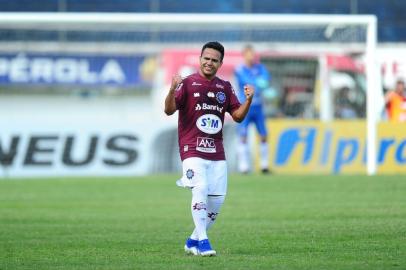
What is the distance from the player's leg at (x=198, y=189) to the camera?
10125 millimetres

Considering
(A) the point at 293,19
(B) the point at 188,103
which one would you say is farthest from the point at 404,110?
(B) the point at 188,103

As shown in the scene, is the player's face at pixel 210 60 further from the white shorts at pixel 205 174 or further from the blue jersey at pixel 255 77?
the blue jersey at pixel 255 77

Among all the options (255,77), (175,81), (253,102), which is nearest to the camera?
(175,81)

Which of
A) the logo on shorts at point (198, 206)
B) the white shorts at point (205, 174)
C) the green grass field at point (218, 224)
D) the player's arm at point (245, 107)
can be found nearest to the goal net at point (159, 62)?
the green grass field at point (218, 224)

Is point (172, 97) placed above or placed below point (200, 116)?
above

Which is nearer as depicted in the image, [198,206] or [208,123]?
[198,206]

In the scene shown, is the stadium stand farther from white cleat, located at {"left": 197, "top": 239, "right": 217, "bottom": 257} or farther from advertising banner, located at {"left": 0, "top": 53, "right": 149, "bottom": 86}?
white cleat, located at {"left": 197, "top": 239, "right": 217, "bottom": 257}

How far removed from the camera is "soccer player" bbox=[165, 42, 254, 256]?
10.2 m

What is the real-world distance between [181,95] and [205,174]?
80 cm

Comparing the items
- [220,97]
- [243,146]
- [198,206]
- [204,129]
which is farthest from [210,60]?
[243,146]

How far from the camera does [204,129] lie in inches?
410

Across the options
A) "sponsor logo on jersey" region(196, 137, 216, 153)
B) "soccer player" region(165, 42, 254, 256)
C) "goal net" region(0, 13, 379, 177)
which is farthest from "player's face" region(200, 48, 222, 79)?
"goal net" region(0, 13, 379, 177)

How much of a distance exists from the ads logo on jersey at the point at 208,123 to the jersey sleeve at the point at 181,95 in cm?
22

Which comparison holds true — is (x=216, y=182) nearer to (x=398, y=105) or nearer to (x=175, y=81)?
(x=175, y=81)
